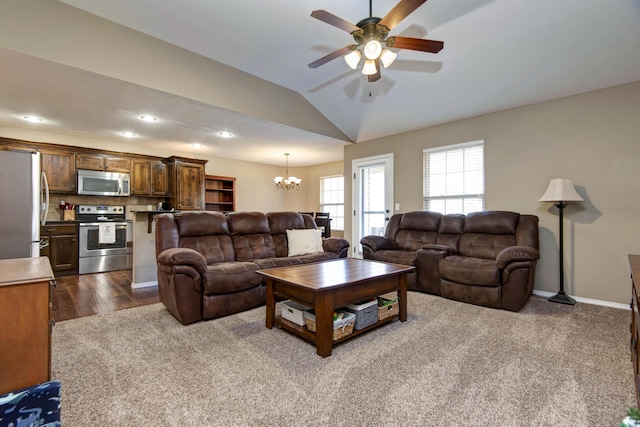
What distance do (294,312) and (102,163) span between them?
5250 mm

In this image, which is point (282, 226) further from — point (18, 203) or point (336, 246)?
point (18, 203)

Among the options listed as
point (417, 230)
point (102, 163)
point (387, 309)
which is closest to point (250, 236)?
point (387, 309)

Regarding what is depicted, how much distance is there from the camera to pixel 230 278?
9.80 feet

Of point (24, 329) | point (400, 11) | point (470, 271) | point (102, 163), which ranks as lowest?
point (470, 271)

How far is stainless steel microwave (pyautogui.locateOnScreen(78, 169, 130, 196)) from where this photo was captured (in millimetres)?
5387

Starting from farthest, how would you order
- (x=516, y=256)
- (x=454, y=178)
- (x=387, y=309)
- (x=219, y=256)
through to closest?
(x=454, y=178), (x=219, y=256), (x=516, y=256), (x=387, y=309)

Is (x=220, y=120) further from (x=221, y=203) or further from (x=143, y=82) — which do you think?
(x=221, y=203)

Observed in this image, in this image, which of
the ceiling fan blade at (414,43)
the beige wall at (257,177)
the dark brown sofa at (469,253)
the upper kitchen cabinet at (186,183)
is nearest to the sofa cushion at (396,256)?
the dark brown sofa at (469,253)

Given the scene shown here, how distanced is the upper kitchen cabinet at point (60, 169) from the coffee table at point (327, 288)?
4.78 meters

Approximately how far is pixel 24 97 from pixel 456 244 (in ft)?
19.3

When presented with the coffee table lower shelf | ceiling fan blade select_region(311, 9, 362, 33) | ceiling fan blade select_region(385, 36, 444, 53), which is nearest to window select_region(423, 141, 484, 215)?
ceiling fan blade select_region(385, 36, 444, 53)

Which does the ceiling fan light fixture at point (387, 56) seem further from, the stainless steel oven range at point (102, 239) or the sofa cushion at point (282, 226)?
the stainless steel oven range at point (102, 239)

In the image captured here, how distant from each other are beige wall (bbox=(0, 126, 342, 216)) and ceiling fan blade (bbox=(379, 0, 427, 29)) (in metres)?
5.86

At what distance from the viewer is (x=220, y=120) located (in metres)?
4.55
